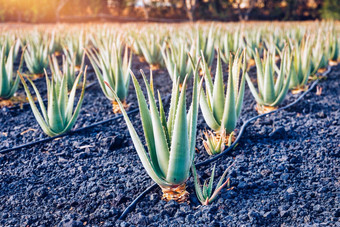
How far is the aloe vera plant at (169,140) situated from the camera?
4.19 ft

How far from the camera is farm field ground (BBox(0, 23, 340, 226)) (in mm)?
1383

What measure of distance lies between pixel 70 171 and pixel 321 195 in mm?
1314

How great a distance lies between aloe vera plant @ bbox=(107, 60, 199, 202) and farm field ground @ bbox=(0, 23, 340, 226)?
139mm

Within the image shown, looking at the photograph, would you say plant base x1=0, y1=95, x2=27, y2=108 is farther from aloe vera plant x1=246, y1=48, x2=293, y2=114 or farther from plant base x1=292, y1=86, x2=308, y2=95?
plant base x1=292, y1=86, x2=308, y2=95

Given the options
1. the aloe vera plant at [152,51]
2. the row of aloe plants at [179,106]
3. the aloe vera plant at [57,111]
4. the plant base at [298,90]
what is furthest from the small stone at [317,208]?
the aloe vera plant at [152,51]

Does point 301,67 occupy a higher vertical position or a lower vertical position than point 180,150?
higher

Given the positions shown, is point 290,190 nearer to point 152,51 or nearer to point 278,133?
point 278,133

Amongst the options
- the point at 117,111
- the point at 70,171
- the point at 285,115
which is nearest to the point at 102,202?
the point at 70,171

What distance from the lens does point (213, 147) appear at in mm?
1851

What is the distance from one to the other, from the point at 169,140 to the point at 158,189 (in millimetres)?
316

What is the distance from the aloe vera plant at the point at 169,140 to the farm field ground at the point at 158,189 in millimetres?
139

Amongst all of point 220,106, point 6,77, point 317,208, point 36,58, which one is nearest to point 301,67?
point 220,106

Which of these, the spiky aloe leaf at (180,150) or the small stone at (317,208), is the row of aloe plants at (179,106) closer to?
the spiky aloe leaf at (180,150)

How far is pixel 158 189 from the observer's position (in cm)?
159
